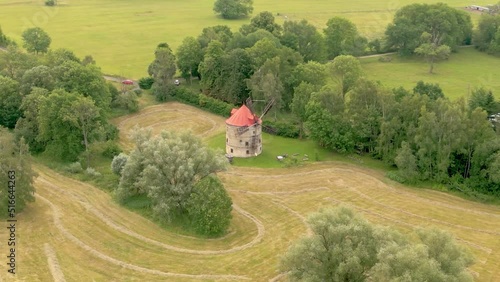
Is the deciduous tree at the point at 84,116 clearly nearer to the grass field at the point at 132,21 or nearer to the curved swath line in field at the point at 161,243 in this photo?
the curved swath line in field at the point at 161,243

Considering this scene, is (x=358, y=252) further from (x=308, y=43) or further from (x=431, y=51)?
(x=431, y=51)

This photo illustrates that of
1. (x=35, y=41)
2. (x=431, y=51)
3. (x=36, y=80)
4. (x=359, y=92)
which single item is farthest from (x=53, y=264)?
(x=431, y=51)

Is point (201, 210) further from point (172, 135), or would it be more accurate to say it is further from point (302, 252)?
point (302, 252)

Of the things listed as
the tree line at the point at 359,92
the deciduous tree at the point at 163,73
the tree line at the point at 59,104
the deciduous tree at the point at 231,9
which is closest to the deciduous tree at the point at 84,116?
the tree line at the point at 59,104

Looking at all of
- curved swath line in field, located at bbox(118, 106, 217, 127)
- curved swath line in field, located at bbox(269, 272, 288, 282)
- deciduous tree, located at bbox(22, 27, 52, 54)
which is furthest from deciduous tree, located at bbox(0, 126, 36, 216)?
deciduous tree, located at bbox(22, 27, 52, 54)

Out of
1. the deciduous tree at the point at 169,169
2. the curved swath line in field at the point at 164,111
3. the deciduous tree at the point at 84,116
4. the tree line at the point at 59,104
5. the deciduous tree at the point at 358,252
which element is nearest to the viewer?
the deciduous tree at the point at 358,252
